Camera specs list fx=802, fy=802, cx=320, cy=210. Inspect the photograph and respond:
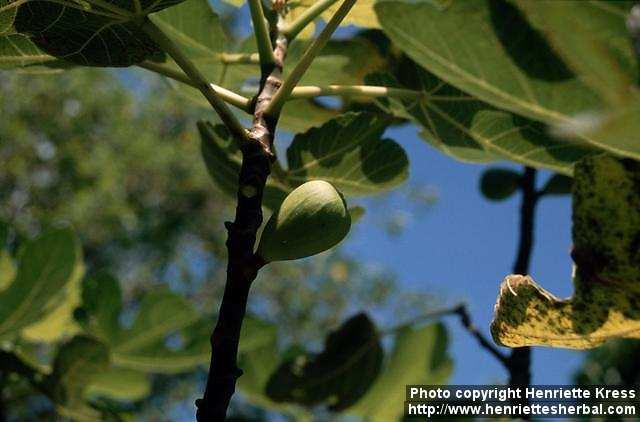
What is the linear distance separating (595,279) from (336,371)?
1.08 metres

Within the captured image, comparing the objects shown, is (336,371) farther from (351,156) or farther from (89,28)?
(89,28)

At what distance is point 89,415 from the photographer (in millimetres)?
1669

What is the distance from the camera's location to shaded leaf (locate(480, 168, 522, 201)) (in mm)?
1955

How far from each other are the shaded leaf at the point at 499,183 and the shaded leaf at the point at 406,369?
0.35 m

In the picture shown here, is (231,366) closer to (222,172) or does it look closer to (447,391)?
(222,172)

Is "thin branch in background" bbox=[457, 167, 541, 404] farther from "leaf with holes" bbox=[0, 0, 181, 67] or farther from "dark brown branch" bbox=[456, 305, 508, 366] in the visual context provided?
"leaf with holes" bbox=[0, 0, 181, 67]

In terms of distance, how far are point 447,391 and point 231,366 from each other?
1.20 m

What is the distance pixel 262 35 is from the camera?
40.6 inches

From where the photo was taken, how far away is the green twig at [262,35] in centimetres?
102

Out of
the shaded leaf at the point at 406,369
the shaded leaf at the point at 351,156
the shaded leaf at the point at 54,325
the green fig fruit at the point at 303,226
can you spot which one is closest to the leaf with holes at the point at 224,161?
the shaded leaf at the point at 351,156

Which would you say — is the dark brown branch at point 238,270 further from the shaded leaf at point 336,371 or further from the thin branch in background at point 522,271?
the shaded leaf at point 336,371

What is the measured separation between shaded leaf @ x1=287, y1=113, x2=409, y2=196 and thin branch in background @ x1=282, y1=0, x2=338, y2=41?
141mm

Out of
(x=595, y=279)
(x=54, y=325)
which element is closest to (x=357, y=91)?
(x=595, y=279)

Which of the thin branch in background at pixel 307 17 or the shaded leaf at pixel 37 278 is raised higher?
the thin branch in background at pixel 307 17
